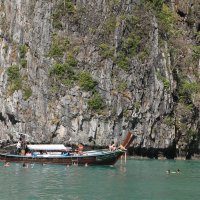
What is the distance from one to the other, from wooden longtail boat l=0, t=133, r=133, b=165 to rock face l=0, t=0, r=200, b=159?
667 centimetres

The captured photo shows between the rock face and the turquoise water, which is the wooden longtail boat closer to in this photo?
the turquoise water

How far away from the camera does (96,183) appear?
3269 centimetres

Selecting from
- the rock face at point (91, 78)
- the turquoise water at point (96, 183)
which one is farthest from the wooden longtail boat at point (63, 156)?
the rock face at point (91, 78)

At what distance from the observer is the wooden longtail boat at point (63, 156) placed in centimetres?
4547

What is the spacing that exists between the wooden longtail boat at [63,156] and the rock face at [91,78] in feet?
21.9

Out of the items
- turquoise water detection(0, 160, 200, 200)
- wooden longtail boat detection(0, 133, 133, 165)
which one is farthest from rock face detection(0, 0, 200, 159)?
turquoise water detection(0, 160, 200, 200)

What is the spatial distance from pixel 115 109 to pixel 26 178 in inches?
914

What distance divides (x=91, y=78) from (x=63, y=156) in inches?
537

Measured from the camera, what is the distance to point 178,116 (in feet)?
199

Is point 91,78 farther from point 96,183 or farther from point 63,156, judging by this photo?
point 96,183

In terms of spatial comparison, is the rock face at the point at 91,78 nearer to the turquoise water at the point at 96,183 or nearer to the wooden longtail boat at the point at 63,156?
the wooden longtail boat at the point at 63,156

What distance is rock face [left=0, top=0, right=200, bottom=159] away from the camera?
56469 mm

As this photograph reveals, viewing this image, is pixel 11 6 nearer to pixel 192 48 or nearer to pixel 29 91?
pixel 29 91

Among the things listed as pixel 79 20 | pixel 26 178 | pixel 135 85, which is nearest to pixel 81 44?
pixel 79 20
